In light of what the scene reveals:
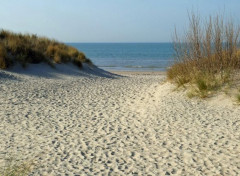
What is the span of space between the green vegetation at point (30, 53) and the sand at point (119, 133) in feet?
15.1

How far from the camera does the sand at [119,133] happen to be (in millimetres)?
4859

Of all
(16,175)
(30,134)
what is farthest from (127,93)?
(16,175)

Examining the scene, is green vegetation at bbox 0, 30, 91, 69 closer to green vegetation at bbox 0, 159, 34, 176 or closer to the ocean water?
the ocean water

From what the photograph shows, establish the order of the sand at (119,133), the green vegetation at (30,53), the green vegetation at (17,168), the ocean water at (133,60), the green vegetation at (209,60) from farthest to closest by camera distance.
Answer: the ocean water at (133,60)
the green vegetation at (30,53)
the green vegetation at (209,60)
the sand at (119,133)
the green vegetation at (17,168)

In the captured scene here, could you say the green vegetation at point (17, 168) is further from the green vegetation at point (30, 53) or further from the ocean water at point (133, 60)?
the green vegetation at point (30, 53)

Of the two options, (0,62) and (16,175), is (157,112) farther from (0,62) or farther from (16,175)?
(0,62)

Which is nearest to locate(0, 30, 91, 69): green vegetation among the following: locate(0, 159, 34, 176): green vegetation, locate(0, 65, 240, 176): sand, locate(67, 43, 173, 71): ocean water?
locate(0, 65, 240, 176): sand

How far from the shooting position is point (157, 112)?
8.09m

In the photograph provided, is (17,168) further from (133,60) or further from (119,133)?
(133,60)

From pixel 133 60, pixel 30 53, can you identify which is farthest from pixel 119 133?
pixel 133 60

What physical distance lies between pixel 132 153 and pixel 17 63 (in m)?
11.1

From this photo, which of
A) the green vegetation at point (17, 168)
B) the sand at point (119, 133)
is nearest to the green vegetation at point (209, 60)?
the sand at point (119, 133)

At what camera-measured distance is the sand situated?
4.86 metres

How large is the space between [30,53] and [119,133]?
37.0ft
